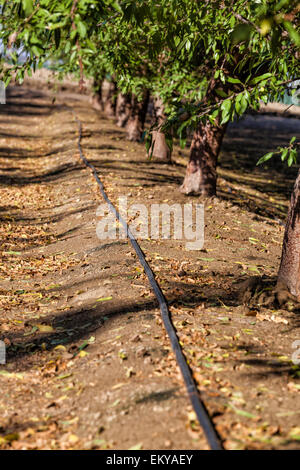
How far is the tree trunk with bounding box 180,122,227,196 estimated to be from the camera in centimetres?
952

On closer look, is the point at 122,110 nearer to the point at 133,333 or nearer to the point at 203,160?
the point at 203,160

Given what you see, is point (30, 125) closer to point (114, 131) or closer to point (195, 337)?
point (114, 131)

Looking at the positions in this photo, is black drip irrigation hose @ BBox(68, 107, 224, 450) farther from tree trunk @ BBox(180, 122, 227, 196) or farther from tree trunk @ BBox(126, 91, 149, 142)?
tree trunk @ BBox(126, 91, 149, 142)

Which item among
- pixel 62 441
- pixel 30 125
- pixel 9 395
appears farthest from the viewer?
pixel 30 125

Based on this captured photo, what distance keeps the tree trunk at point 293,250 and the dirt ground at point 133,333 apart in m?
0.34

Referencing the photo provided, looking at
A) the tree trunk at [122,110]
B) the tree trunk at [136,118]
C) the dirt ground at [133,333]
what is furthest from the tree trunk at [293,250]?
the tree trunk at [122,110]

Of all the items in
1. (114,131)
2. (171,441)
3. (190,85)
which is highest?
(190,85)

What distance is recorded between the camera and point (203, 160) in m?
9.70

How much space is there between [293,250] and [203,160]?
4662 mm

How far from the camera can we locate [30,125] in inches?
987

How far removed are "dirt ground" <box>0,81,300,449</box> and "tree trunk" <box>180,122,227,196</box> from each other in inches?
14.0

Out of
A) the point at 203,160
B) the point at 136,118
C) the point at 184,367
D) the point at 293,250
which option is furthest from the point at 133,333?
the point at 136,118

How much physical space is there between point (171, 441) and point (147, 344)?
1.26 meters

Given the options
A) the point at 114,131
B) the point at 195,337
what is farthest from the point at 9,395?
the point at 114,131
